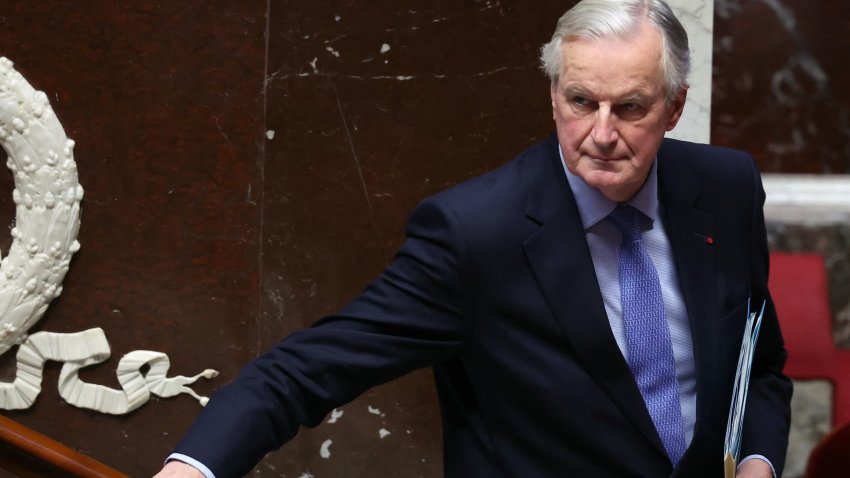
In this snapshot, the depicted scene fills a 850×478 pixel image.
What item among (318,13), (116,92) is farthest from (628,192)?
(116,92)

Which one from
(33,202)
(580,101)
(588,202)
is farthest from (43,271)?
(580,101)

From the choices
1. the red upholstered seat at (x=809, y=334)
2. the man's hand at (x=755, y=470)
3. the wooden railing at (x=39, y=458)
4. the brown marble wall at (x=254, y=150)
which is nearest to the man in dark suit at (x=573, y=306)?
the man's hand at (x=755, y=470)

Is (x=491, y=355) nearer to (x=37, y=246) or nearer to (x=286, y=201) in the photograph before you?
(x=286, y=201)

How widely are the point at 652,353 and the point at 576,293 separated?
0.14 metres

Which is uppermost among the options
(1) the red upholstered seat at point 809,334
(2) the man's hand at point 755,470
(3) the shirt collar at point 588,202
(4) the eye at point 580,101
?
(4) the eye at point 580,101

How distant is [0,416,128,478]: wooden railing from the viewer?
8.57 ft

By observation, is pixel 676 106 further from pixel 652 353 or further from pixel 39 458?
pixel 39 458

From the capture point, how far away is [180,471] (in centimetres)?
151

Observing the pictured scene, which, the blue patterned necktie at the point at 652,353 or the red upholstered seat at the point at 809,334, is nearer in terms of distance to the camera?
the blue patterned necktie at the point at 652,353

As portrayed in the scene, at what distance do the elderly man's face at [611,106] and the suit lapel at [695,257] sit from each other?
0.18 metres

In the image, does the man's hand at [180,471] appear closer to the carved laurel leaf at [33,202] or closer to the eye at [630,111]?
the eye at [630,111]

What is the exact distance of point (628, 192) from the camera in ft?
5.97

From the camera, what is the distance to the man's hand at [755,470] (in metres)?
1.96

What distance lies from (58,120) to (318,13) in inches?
26.6
